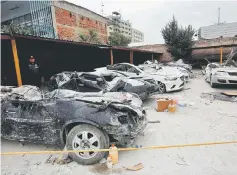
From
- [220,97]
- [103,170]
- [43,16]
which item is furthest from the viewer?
[43,16]

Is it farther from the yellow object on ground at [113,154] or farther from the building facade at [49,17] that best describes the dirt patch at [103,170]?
the building facade at [49,17]

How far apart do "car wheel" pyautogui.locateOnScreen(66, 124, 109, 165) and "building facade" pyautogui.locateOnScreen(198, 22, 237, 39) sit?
101 ft

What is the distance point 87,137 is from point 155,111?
3579mm

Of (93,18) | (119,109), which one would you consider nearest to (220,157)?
(119,109)

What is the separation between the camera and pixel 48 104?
11.3 ft

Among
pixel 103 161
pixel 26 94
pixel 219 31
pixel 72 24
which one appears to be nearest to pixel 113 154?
pixel 103 161

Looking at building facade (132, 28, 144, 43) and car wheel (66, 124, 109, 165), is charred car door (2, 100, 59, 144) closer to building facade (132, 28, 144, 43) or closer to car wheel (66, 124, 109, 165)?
car wheel (66, 124, 109, 165)

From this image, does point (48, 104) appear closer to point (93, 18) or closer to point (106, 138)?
point (106, 138)

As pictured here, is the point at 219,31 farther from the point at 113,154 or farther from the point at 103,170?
the point at 103,170

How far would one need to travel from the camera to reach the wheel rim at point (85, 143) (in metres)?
3.21

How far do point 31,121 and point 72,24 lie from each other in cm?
2147

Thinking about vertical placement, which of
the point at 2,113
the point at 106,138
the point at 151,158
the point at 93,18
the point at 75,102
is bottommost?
the point at 151,158

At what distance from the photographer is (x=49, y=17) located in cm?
2016

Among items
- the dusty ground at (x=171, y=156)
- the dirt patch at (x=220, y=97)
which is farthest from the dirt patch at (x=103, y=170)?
the dirt patch at (x=220, y=97)
